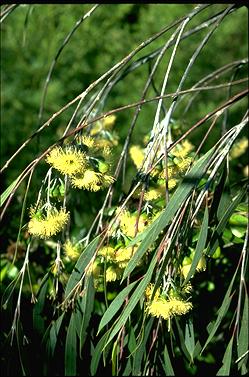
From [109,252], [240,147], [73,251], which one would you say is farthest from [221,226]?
[240,147]

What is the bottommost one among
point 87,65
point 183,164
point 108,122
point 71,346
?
point 71,346

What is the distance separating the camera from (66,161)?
3.92 ft

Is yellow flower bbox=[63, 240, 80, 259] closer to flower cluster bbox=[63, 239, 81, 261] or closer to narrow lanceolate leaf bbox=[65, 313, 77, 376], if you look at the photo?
flower cluster bbox=[63, 239, 81, 261]

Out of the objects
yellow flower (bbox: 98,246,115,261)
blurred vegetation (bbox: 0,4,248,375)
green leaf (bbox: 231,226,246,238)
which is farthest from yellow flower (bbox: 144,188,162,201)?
blurred vegetation (bbox: 0,4,248,375)

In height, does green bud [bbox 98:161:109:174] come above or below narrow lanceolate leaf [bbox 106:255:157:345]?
above

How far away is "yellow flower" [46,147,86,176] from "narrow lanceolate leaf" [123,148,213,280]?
0.14m

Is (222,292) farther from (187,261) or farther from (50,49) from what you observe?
(50,49)

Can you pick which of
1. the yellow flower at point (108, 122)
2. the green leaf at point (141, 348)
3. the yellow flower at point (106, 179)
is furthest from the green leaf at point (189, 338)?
the yellow flower at point (108, 122)

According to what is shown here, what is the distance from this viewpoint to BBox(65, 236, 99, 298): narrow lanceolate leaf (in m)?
1.31

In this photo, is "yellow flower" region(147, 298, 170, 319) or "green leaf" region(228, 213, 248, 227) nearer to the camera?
"yellow flower" region(147, 298, 170, 319)

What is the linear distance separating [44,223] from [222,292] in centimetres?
83

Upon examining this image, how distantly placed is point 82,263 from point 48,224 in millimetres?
132

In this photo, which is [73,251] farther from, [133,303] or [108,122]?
[108,122]

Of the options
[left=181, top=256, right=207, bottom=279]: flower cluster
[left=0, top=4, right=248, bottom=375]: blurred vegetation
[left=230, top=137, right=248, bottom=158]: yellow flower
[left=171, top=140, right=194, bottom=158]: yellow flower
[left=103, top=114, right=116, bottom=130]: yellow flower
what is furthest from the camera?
[left=0, top=4, right=248, bottom=375]: blurred vegetation
